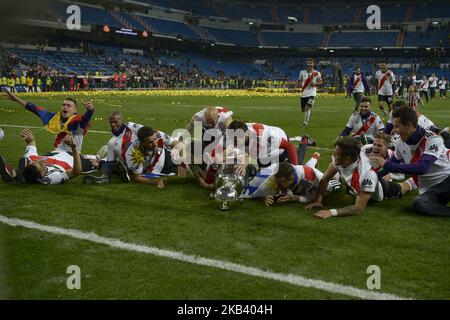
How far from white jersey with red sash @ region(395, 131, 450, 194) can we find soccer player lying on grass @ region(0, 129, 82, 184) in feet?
14.9

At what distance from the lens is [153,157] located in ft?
24.8

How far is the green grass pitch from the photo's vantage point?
3.52 m

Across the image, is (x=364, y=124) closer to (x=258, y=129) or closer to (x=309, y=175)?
(x=258, y=129)

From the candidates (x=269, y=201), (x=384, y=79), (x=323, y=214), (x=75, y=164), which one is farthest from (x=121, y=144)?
(x=384, y=79)

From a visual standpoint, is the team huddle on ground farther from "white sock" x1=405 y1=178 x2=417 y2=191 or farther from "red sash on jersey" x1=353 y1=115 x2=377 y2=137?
"red sash on jersey" x1=353 y1=115 x2=377 y2=137

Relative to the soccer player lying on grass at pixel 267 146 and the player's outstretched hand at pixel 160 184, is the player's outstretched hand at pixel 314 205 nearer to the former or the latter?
the soccer player lying on grass at pixel 267 146

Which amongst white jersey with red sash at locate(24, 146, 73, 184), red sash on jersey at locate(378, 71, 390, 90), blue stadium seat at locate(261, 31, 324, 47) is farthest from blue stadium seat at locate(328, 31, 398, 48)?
white jersey with red sash at locate(24, 146, 73, 184)

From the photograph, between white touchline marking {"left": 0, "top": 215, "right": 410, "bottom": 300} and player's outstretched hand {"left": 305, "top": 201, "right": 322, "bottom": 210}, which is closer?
white touchline marking {"left": 0, "top": 215, "right": 410, "bottom": 300}

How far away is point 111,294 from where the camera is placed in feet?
11.2

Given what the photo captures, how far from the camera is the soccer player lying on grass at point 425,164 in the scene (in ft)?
18.2

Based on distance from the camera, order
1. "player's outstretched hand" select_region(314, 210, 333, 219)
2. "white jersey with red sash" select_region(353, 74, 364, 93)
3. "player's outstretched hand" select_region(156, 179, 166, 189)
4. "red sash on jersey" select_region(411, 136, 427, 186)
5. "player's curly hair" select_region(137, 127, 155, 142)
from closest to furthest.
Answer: "player's outstretched hand" select_region(314, 210, 333, 219) → "red sash on jersey" select_region(411, 136, 427, 186) → "player's curly hair" select_region(137, 127, 155, 142) → "player's outstretched hand" select_region(156, 179, 166, 189) → "white jersey with red sash" select_region(353, 74, 364, 93)

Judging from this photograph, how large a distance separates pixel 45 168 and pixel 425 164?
202 inches

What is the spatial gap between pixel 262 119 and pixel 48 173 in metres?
11.4
